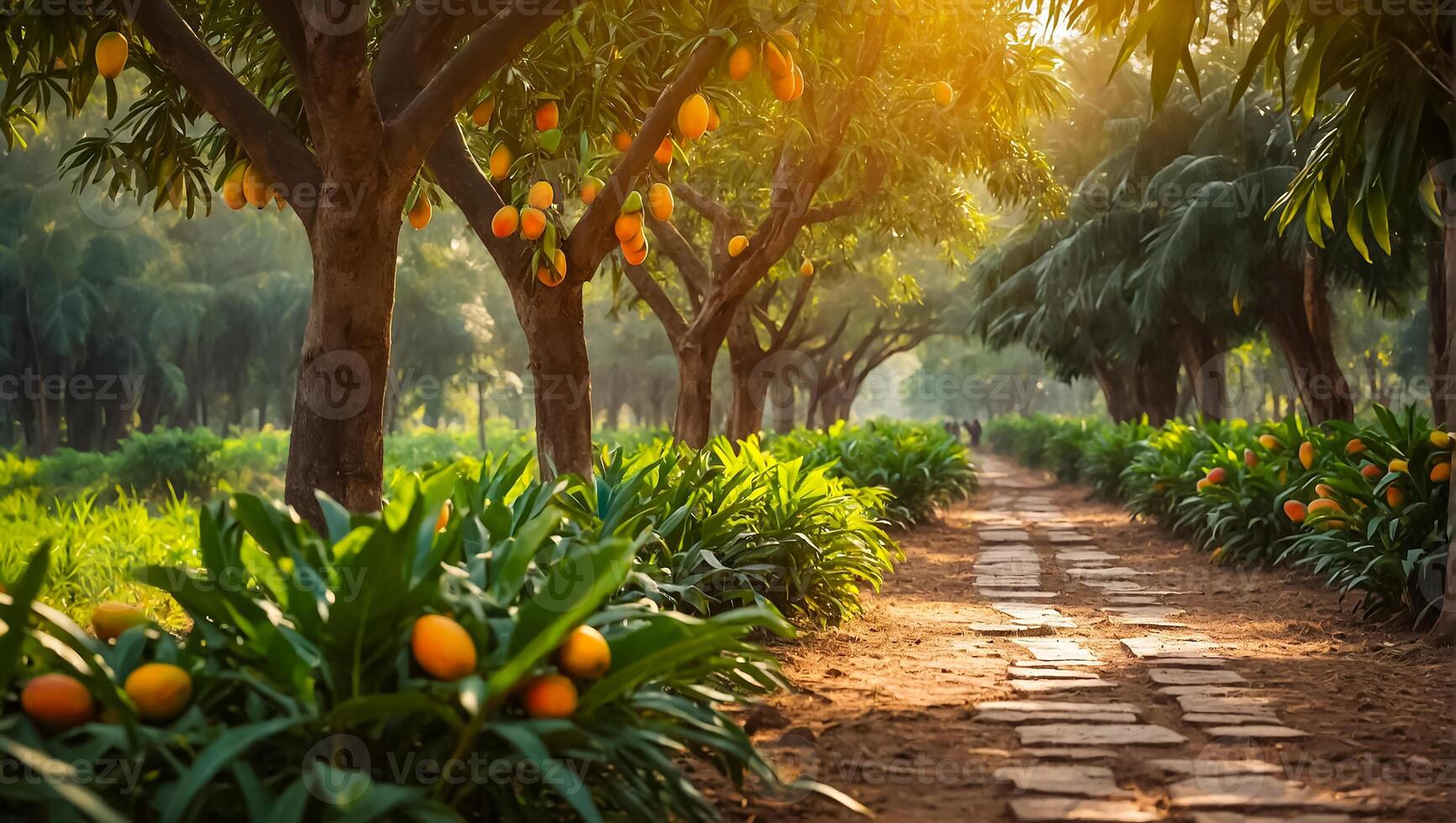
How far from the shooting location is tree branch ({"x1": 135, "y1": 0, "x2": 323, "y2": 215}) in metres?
4.54

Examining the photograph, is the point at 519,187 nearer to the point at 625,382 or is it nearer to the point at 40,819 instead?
the point at 40,819

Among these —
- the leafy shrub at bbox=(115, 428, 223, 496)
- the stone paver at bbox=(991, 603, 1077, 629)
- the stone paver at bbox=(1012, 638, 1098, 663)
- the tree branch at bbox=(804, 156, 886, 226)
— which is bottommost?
the leafy shrub at bbox=(115, 428, 223, 496)

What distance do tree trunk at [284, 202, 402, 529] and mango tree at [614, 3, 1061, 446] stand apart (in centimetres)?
340

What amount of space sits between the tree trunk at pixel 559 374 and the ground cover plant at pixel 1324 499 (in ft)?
14.3

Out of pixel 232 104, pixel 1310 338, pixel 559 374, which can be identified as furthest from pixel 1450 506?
pixel 1310 338

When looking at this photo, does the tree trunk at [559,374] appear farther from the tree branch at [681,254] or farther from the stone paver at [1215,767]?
the tree branch at [681,254]

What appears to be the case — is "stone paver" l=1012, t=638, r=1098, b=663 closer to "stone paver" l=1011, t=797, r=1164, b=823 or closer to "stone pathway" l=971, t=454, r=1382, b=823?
"stone pathway" l=971, t=454, r=1382, b=823

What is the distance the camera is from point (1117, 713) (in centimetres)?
420

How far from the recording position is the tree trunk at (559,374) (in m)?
6.02

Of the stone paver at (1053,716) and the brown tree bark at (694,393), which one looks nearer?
the stone paver at (1053,716)

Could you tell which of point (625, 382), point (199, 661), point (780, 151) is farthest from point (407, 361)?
point (199, 661)

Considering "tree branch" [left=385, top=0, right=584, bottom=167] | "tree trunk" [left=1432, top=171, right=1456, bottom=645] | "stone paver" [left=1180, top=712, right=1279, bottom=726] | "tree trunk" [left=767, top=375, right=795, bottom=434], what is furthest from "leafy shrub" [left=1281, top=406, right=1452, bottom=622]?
"tree trunk" [left=767, top=375, right=795, bottom=434]

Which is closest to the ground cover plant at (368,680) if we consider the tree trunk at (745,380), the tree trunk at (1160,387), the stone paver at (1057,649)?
the stone paver at (1057,649)

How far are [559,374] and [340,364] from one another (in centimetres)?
187
